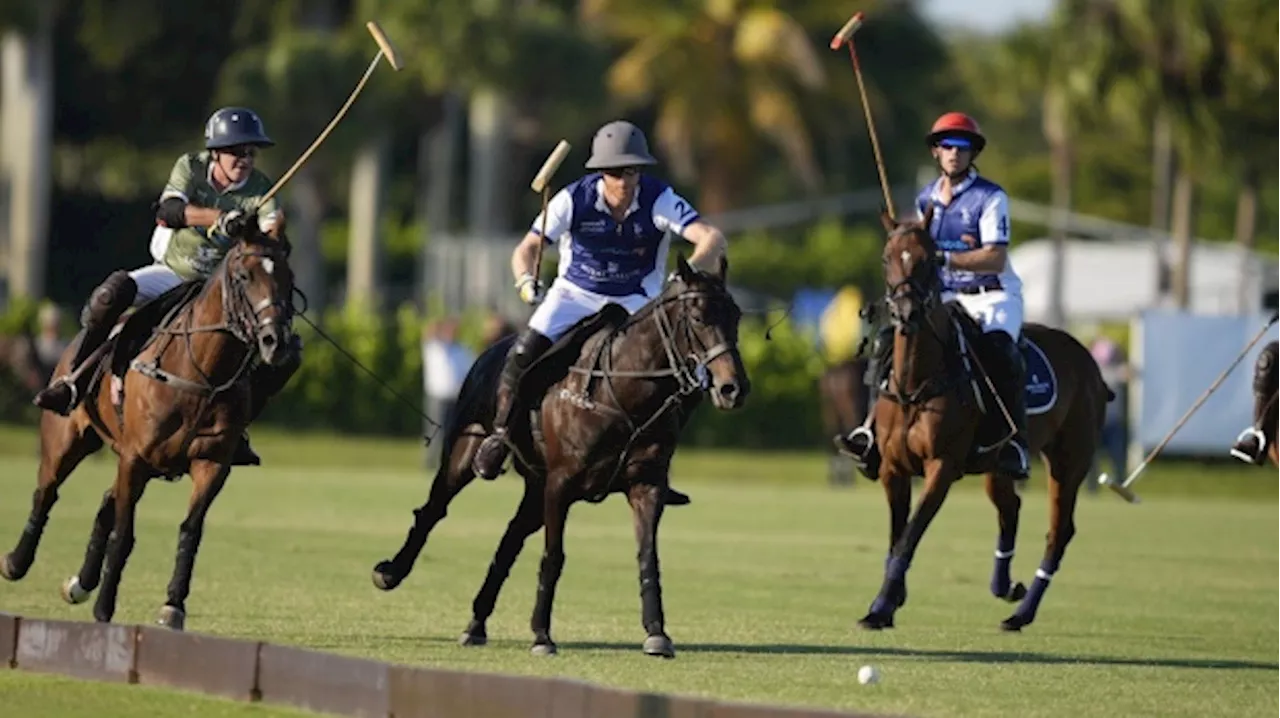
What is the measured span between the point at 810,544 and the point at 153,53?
38.1 meters

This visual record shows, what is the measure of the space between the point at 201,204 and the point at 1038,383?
18.8 feet

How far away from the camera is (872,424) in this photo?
16.0 m

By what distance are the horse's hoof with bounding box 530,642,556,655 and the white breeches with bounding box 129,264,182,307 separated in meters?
3.36

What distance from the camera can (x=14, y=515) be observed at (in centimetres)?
2189

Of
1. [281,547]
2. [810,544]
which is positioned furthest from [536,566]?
[810,544]

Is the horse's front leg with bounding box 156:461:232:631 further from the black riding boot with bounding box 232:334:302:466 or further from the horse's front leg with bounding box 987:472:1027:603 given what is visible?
the horse's front leg with bounding box 987:472:1027:603

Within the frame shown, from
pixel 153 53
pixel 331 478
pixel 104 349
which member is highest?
pixel 153 53

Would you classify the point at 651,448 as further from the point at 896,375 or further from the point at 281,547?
the point at 281,547

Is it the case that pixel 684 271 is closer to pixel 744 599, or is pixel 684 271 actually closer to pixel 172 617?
pixel 172 617

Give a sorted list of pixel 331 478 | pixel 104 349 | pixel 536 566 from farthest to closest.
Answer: pixel 331 478 < pixel 536 566 < pixel 104 349

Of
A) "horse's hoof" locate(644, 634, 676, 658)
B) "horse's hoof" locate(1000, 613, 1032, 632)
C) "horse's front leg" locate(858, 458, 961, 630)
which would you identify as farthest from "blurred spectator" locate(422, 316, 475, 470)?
"horse's hoof" locate(644, 634, 676, 658)

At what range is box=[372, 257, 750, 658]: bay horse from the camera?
13.2 meters

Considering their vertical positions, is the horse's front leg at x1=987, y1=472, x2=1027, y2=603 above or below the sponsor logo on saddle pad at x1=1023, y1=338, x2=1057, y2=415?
below

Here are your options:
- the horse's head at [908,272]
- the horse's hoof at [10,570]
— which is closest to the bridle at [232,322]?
the horse's hoof at [10,570]
